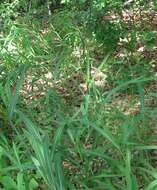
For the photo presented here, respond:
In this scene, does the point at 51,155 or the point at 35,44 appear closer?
the point at 51,155

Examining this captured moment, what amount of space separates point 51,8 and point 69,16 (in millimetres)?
2130

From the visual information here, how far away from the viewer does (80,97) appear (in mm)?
4254

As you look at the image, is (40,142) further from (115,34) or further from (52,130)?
(115,34)

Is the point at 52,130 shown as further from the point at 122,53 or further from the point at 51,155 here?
the point at 122,53

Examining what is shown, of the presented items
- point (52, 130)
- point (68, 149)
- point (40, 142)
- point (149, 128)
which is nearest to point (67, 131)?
point (68, 149)

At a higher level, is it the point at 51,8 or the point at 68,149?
the point at 68,149

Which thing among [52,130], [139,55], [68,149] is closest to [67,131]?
[68,149]

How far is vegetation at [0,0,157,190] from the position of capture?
85.4 inches

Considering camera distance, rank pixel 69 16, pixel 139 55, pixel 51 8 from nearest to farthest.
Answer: pixel 139 55 → pixel 69 16 → pixel 51 8

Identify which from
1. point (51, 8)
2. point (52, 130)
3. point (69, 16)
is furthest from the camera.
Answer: point (51, 8)

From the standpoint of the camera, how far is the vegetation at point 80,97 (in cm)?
217

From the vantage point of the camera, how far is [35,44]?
4.99 m

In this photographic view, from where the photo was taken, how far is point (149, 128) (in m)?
2.98

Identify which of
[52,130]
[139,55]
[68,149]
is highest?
[68,149]
